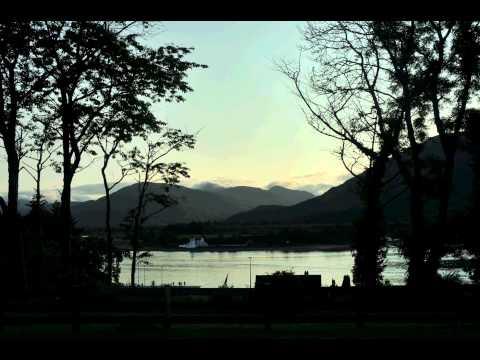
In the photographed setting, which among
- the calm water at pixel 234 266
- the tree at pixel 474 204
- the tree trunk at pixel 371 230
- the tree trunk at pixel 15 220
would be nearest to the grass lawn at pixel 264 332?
the tree trunk at pixel 15 220

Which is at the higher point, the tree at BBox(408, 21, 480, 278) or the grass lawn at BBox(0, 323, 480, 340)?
the tree at BBox(408, 21, 480, 278)

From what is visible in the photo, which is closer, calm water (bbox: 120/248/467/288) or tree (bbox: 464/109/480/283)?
tree (bbox: 464/109/480/283)

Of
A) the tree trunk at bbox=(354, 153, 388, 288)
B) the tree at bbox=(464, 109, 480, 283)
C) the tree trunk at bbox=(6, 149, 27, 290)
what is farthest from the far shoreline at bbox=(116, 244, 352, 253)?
the tree trunk at bbox=(6, 149, 27, 290)

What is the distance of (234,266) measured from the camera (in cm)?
9619

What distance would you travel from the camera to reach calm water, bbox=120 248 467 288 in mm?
72688

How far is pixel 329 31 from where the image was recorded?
92.9 feet

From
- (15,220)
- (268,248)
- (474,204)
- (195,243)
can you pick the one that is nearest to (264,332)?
(15,220)

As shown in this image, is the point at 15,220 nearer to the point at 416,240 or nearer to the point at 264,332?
the point at 416,240

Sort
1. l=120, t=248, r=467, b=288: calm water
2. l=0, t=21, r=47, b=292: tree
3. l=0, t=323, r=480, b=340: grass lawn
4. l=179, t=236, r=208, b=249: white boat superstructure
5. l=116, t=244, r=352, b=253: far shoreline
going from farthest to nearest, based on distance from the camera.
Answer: l=179, t=236, r=208, b=249: white boat superstructure → l=116, t=244, r=352, b=253: far shoreline → l=120, t=248, r=467, b=288: calm water → l=0, t=21, r=47, b=292: tree → l=0, t=323, r=480, b=340: grass lawn

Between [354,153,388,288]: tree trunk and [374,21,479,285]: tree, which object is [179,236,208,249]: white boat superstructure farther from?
[374,21,479,285]: tree

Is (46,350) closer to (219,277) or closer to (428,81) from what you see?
(428,81)
